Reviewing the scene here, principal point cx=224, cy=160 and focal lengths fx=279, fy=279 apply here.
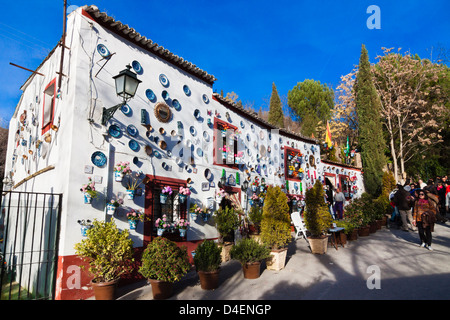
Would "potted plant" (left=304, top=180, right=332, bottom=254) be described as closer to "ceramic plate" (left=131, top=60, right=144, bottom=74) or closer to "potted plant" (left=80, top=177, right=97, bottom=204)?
"potted plant" (left=80, top=177, right=97, bottom=204)

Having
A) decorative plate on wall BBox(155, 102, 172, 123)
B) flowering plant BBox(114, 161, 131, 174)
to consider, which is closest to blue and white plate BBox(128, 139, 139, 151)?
flowering plant BBox(114, 161, 131, 174)

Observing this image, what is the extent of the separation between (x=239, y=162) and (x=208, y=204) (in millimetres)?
2465

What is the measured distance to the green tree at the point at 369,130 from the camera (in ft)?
60.9

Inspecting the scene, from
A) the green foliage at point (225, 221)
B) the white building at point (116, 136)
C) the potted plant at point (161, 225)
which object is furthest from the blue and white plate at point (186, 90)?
the potted plant at point (161, 225)

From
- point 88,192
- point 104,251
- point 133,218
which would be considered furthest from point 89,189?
point 104,251

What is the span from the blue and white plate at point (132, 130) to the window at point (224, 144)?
10.7ft

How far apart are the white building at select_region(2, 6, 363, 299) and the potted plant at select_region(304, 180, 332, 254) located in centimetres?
298

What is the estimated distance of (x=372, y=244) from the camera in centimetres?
904

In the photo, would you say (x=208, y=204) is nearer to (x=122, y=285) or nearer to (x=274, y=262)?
(x=274, y=262)

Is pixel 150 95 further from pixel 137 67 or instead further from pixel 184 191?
pixel 184 191

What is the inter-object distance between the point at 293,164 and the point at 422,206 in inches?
258

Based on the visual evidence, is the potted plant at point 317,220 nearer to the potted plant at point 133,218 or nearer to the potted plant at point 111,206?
the potted plant at point 133,218

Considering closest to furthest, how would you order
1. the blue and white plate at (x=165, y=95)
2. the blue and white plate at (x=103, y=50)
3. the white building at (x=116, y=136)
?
1. the white building at (x=116, y=136)
2. the blue and white plate at (x=103, y=50)
3. the blue and white plate at (x=165, y=95)
